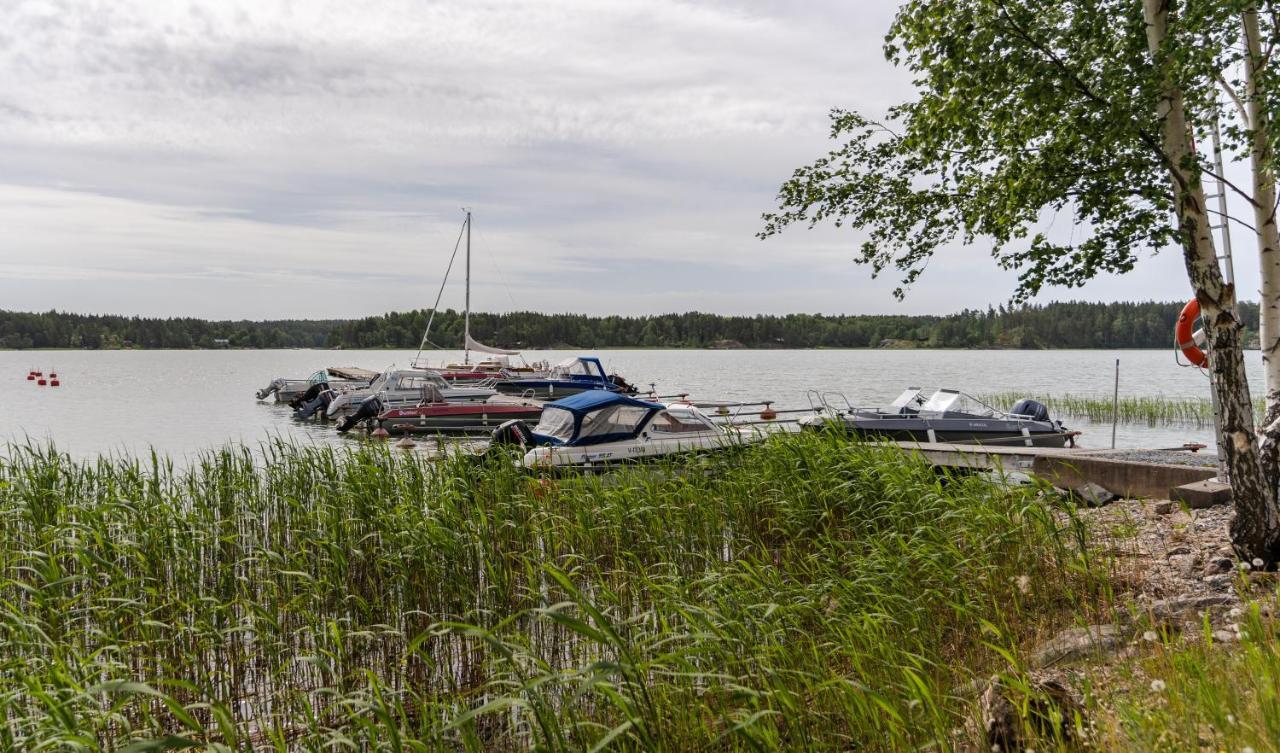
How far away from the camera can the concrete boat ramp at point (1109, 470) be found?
27.0ft

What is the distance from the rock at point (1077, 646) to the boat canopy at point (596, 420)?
29.1ft

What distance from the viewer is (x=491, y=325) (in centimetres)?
10475

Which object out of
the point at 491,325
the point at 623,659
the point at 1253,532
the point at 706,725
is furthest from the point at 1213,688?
the point at 491,325

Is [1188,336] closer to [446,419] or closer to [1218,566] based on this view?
[1218,566]

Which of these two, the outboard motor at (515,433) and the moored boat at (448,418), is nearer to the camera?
the outboard motor at (515,433)

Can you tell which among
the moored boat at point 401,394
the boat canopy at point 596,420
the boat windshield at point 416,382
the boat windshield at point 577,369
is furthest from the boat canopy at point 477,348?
the boat canopy at point 596,420

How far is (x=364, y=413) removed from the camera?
89.2 ft

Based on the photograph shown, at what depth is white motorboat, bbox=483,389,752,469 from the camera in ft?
42.3

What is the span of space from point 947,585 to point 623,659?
305cm

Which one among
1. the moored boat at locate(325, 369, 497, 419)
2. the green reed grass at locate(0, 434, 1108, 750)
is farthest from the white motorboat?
the moored boat at locate(325, 369, 497, 419)

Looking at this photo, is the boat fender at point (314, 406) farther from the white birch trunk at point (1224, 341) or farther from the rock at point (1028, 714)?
the rock at point (1028, 714)

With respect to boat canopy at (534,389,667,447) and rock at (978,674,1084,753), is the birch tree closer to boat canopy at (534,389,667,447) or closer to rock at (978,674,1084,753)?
rock at (978,674,1084,753)

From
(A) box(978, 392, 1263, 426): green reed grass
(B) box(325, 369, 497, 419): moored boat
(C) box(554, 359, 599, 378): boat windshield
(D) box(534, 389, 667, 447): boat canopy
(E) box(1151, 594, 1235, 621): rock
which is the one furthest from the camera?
(C) box(554, 359, 599, 378): boat windshield

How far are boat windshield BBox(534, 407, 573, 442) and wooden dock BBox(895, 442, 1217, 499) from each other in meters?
5.27
